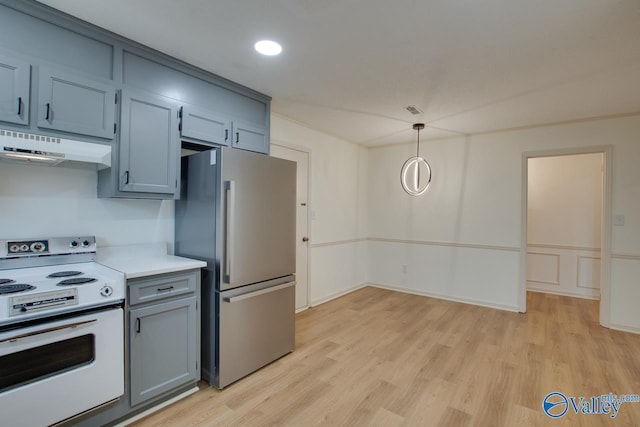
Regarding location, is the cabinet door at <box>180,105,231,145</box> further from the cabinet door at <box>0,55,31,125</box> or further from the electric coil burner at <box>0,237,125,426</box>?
the electric coil burner at <box>0,237,125,426</box>

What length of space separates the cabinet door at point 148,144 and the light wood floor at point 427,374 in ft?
5.00

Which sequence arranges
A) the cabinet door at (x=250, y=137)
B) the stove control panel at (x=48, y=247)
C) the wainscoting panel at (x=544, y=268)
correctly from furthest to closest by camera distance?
the wainscoting panel at (x=544, y=268), the cabinet door at (x=250, y=137), the stove control panel at (x=48, y=247)

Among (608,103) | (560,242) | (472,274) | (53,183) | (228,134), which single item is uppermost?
(608,103)

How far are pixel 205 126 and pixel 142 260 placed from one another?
1.14 meters

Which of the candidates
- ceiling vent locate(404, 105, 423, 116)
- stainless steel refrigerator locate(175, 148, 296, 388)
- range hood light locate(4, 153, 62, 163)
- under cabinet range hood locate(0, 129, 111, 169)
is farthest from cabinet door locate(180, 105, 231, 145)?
ceiling vent locate(404, 105, 423, 116)

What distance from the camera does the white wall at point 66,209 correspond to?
1893 millimetres

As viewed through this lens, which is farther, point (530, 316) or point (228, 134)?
point (530, 316)

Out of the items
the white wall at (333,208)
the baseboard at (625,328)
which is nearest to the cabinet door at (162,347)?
the white wall at (333,208)

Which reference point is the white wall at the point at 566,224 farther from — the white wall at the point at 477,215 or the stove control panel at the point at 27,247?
the stove control panel at the point at 27,247

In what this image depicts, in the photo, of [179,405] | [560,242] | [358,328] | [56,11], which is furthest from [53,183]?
[560,242]

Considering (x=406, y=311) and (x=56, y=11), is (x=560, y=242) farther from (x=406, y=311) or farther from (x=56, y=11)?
(x=56, y=11)

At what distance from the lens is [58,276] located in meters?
1.78

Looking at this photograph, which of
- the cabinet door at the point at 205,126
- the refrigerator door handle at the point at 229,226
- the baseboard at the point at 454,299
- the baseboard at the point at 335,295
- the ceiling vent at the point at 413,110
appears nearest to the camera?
the refrigerator door handle at the point at 229,226

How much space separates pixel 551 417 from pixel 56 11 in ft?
12.8
